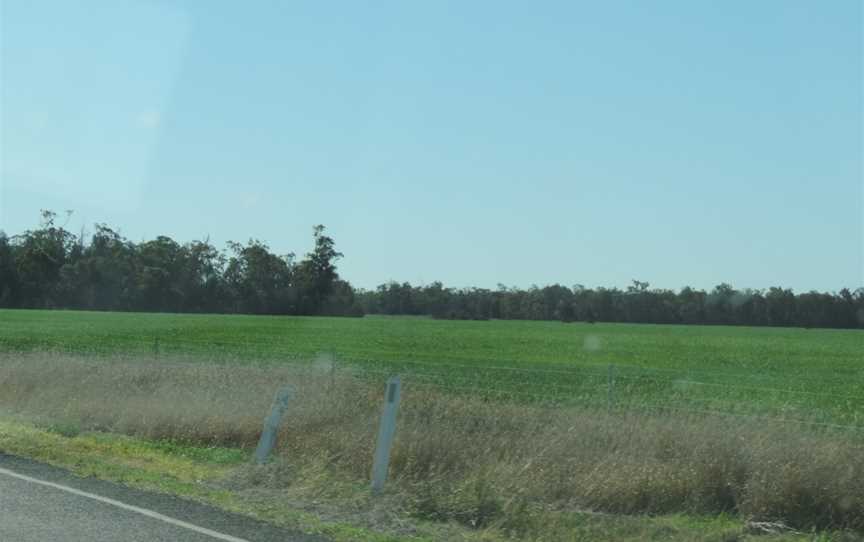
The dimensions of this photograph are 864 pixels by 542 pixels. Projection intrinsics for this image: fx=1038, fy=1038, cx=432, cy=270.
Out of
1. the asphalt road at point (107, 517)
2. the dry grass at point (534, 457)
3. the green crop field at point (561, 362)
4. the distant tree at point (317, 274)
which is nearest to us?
the asphalt road at point (107, 517)

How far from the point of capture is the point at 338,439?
11430 mm

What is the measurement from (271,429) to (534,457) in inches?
115

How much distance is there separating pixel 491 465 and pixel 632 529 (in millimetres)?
1798

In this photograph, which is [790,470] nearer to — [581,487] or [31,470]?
[581,487]

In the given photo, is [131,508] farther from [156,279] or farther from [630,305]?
[630,305]

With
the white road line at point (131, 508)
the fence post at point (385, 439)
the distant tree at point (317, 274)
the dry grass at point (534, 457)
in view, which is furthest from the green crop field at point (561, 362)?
the distant tree at point (317, 274)

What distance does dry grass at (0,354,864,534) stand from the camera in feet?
30.8

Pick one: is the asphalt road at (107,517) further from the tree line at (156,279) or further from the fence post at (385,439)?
the tree line at (156,279)

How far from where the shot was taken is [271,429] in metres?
11.3

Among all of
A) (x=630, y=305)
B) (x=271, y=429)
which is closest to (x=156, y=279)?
(x=630, y=305)

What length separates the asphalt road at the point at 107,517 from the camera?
7789 millimetres

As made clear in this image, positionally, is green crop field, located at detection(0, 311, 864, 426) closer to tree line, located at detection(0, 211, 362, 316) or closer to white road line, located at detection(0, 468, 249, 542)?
white road line, located at detection(0, 468, 249, 542)

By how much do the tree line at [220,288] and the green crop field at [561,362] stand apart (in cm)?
4336

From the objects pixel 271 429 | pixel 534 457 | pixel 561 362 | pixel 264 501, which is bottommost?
pixel 264 501
